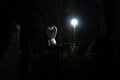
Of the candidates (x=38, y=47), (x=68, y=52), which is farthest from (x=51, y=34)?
(x=68, y=52)

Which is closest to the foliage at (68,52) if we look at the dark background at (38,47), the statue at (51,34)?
the dark background at (38,47)

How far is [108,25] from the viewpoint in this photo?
12.0m

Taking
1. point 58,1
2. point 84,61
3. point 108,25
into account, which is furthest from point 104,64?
point 58,1

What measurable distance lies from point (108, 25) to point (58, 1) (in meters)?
4.59

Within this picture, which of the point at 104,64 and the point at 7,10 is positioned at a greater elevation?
the point at 7,10

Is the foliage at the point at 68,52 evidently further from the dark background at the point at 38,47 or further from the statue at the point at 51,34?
the statue at the point at 51,34

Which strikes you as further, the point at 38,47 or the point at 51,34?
the point at 51,34

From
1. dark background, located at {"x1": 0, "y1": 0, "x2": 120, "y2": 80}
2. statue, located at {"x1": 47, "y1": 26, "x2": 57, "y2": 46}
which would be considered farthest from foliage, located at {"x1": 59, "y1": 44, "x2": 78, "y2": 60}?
statue, located at {"x1": 47, "y1": 26, "x2": 57, "y2": 46}


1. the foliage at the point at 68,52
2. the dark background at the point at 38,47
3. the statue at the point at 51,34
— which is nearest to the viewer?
the dark background at the point at 38,47

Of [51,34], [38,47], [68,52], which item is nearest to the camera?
[68,52]

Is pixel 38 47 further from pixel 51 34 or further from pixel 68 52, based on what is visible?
pixel 68 52

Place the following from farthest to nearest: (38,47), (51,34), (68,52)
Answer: (51,34), (38,47), (68,52)

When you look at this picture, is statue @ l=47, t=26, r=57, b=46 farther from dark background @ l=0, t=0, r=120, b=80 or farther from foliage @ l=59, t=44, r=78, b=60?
foliage @ l=59, t=44, r=78, b=60

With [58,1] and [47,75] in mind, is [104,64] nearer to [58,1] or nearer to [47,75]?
[47,75]
